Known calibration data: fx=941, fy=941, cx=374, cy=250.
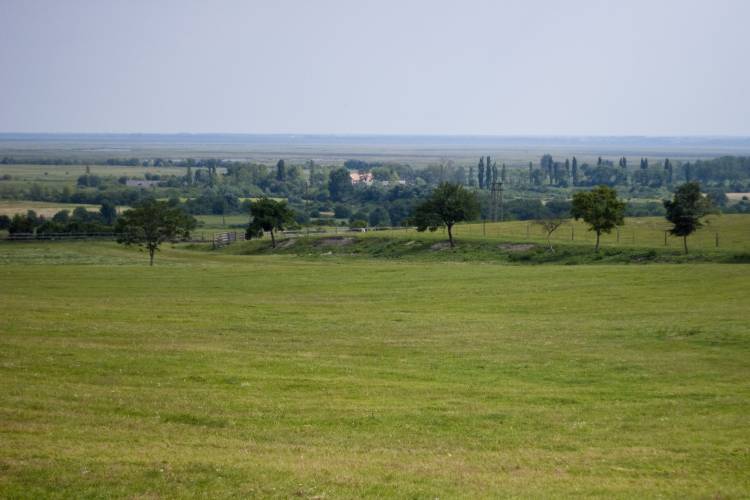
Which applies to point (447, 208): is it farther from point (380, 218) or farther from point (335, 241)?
point (380, 218)

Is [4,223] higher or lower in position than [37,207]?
higher

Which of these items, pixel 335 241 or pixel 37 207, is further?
pixel 37 207

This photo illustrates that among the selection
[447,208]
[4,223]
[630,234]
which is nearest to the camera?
[447,208]

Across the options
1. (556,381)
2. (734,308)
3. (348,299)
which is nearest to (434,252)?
(348,299)

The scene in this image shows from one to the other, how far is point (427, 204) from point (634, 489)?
73700mm

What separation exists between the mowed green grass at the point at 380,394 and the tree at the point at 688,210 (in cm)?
2180

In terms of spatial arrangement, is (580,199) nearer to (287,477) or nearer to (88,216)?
(287,477)

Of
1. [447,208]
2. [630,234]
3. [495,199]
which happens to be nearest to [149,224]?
[447,208]

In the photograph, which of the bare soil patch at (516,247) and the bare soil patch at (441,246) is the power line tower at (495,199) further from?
the bare soil patch at (516,247)

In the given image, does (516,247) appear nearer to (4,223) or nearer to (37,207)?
(4,223)

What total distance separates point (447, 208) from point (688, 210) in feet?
80.1

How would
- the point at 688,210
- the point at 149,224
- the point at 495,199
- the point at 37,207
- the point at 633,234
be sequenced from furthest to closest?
the point at 37,207
the point at 495,199
the point at 633,234
the point at 149,224
the point at 688,210

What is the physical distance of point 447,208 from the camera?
3452 inches

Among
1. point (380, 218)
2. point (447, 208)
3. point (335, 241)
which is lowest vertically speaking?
point (380, 218)
